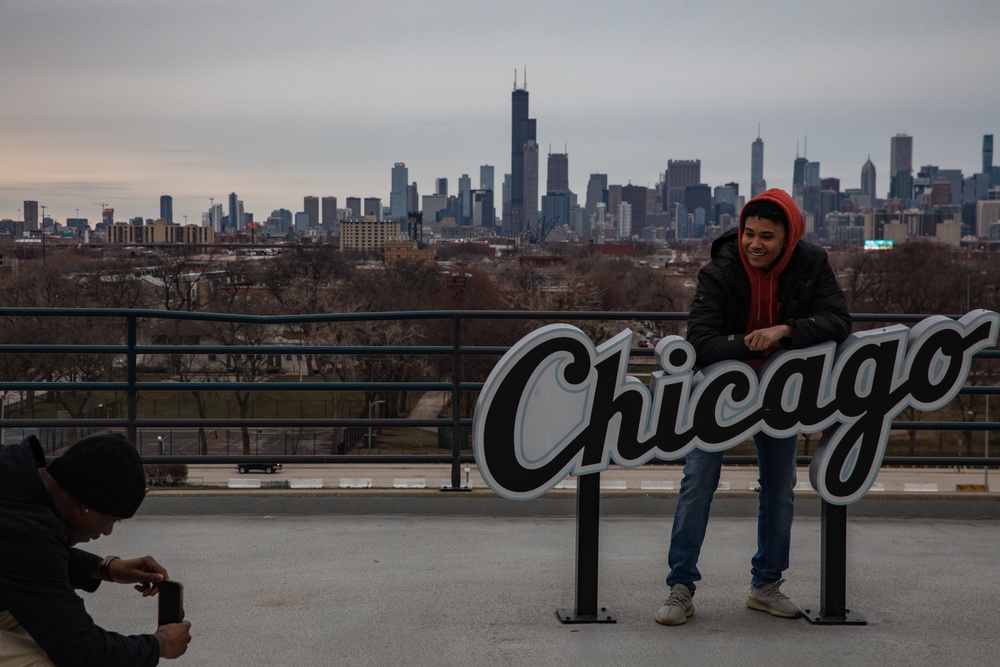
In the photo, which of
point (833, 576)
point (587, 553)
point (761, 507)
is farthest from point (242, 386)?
point (833, 576)

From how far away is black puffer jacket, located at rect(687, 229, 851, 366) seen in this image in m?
4.59

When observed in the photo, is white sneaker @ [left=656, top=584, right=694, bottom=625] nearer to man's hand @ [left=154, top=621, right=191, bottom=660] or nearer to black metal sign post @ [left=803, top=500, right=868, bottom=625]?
black metal sign post @ [left=803, top=500, right=868, bottom=625]

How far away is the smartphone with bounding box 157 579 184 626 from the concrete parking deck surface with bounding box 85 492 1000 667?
1.37m

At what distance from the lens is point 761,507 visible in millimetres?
4922

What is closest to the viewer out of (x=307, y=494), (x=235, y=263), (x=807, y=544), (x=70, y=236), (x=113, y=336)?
(x=807, y=544)

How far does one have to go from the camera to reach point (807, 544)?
241 inches

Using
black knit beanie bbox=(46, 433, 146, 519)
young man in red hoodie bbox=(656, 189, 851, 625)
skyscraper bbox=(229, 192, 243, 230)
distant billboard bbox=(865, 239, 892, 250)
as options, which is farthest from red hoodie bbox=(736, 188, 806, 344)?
skyscraper bbox=(229, 192, 243, 230)

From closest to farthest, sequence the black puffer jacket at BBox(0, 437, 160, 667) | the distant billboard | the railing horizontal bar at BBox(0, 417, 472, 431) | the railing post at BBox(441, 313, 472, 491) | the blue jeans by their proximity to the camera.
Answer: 1. the black puffer jacket at BBox(0, 437, 160, 667)
2. the blue jeans
3. the railing horizontal bar at BBox(0, 417, 472, 431)
4. the railing post at BBox(441, 313, 472, 491)
5. the distant billboard

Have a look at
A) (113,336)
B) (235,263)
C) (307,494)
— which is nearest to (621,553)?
(307,494)

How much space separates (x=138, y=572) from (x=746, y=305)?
2.72 m

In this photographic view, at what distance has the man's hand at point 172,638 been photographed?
2910 mm

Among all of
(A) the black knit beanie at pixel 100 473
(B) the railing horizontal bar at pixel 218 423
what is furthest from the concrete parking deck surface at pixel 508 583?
(A) the black knit beanie at pixel 100 473

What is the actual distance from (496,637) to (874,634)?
5.25ft

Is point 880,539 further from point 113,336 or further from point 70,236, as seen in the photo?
point 70,236
